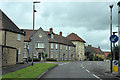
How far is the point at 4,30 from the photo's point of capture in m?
27.9

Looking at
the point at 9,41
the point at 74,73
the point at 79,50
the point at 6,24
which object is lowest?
the point at 74,73

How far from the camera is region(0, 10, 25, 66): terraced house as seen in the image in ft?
75.0

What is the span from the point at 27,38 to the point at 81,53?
34.3 m

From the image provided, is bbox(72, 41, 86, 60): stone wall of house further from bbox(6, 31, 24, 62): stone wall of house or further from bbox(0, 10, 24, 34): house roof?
bbox(0, 10, 24, 34): house roof

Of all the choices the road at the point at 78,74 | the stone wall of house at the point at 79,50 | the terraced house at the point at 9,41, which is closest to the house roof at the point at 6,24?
the terraced house at the point at 9,41

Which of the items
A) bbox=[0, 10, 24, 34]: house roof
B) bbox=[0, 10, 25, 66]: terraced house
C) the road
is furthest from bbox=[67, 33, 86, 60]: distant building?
the road

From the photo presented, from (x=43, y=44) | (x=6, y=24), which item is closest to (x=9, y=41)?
(x=6, y=24)

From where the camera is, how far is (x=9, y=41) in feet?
96.7

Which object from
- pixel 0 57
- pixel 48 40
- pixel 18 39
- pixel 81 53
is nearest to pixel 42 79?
pixel 0 57

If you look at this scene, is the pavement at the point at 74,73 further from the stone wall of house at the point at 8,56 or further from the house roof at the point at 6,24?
the house roof at the point at 6,24

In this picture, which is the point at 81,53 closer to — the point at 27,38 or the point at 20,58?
the point at 27,38

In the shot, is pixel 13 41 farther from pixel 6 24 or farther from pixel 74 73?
pixel 74 73

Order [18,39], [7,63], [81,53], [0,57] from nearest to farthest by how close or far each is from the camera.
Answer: [0,57], [7,63], [18,39], [81,53]

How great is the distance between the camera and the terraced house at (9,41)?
22.9 m
